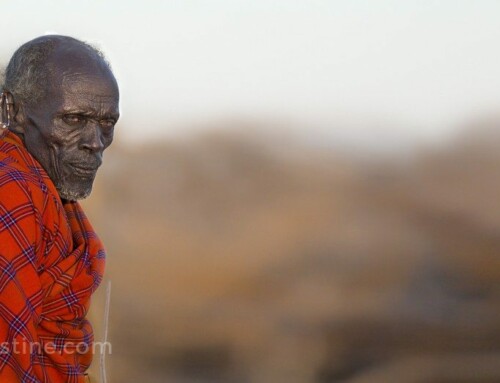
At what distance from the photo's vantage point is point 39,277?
164 centimetres

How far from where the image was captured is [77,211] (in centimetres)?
197

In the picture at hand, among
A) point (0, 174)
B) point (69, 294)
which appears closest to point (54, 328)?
point (69, 294)

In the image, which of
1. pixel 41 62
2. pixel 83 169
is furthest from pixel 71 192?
pixel 41 62

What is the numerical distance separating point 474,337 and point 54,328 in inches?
125

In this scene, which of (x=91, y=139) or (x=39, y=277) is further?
(x=91, y=139)

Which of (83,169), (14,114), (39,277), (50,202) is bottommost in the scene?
(39,277)

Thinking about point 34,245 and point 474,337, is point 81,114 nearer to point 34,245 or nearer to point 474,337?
point 34,245

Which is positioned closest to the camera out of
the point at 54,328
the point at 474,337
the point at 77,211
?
the point at 54,328

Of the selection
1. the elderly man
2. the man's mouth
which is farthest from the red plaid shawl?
the man's mouth

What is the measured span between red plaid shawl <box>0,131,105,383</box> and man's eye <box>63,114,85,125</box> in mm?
99

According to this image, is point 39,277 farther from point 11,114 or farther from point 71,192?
point 11,114

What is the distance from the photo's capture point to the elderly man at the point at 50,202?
1563 millimetres

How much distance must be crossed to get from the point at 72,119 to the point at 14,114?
13cm

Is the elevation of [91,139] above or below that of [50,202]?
above
